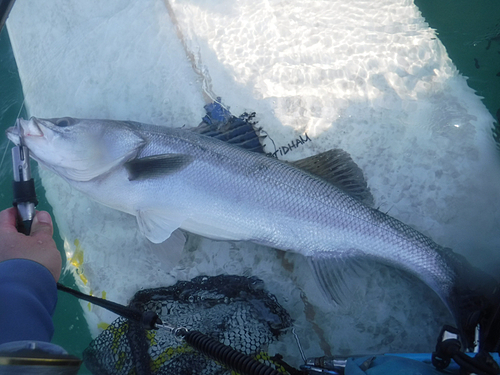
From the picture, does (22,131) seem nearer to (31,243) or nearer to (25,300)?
(31,243)

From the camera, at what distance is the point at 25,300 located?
1506mm

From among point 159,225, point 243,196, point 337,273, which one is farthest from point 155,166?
point 337,273

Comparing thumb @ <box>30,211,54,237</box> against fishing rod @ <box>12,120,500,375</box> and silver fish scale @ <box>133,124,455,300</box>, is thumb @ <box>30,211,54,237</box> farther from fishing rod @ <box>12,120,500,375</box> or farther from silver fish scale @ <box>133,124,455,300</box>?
silver fish scale @ <box>133,124,455,300</box>

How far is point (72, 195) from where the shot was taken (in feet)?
9.12

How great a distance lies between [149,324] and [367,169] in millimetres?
1855

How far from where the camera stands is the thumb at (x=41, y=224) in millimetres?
1940

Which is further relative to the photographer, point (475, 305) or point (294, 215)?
point (294, 215)

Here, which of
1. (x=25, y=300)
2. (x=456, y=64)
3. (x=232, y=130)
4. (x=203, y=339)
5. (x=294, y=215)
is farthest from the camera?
(x=456, y=64)

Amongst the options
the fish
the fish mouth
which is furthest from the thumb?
the fish mouth

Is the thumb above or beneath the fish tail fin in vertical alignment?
above

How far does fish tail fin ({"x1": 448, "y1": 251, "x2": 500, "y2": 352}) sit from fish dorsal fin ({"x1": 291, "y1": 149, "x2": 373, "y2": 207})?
0.64m

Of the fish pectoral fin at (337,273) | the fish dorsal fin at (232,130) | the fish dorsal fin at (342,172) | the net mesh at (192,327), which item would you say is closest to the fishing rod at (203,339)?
the net mesh at (192,327)

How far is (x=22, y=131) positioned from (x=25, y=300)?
1.18m

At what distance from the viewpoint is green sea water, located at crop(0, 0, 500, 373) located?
2.71m
